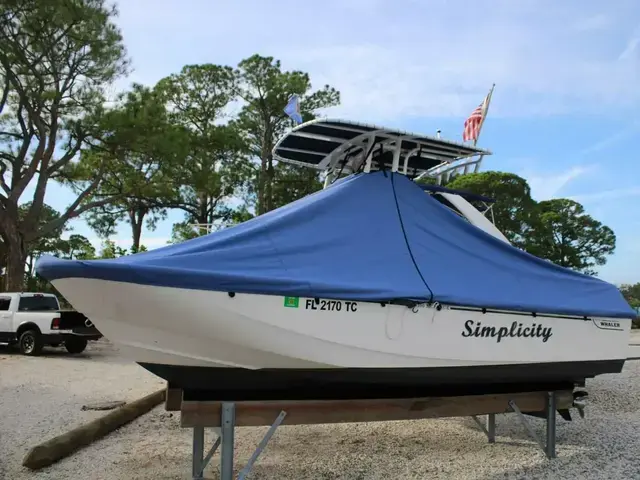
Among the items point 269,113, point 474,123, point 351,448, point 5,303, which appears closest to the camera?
point 351,448

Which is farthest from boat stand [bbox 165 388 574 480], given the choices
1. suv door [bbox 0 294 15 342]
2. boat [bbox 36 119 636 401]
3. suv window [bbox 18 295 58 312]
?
suv door [bbox 0 294 15 342]

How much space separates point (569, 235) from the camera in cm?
3409

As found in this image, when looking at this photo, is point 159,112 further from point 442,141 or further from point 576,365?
point 576,365

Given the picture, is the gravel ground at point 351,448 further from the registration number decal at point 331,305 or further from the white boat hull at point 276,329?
the registration number decal at point 331,305

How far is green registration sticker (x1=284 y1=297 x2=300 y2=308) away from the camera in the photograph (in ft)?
13.2

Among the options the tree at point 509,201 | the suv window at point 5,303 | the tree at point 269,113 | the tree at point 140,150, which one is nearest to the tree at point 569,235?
the tree at point 509,201

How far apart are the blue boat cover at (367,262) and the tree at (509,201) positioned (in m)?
26.1

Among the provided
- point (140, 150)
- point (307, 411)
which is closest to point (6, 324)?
point (140, 150)

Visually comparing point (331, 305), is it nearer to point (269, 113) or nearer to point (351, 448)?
point (351, 448)

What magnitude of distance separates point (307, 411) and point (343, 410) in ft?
0.99

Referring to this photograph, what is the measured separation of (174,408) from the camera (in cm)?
448

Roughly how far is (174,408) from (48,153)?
63.6 ft

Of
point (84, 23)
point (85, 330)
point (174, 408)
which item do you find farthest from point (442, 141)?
point (84, 23)

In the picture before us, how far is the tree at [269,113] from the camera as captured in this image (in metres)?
30.5
